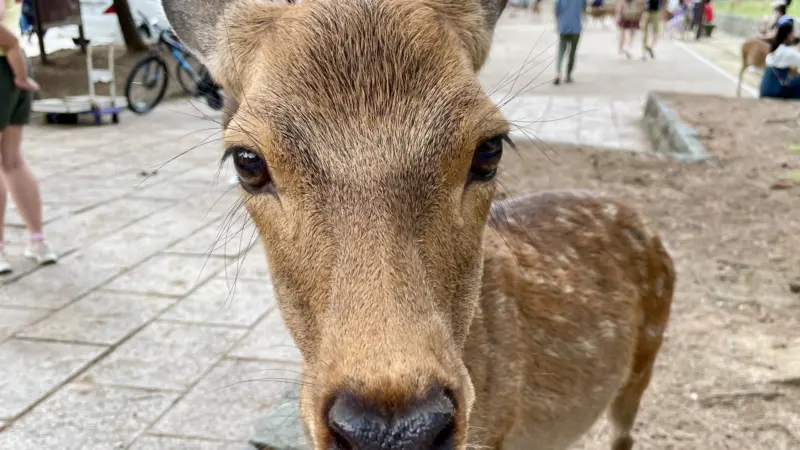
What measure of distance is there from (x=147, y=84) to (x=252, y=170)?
12884mm

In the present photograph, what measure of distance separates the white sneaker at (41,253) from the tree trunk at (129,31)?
1303cm

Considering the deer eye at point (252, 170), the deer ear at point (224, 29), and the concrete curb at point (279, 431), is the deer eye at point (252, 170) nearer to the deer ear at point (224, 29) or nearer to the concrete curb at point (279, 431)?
the deer ear at point (224, 29)

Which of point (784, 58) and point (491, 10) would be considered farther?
point (784, 58)

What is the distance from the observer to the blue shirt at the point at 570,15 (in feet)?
57.9

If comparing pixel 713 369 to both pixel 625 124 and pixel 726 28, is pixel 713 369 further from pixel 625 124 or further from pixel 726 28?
pixel 726 28

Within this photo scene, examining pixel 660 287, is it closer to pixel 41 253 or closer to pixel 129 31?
pixel 41 253

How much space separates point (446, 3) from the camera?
260 centimetres

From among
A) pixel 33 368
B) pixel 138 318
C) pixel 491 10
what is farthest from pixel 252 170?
pixel 138 318

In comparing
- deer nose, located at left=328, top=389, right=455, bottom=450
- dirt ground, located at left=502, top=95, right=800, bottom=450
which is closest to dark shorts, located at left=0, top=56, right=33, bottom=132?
dirt ground, located at left=502, top=95, right=800, bottom=450

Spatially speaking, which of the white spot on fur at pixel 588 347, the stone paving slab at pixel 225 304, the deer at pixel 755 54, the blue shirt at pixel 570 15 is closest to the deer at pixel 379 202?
the white spot on fur at pixel 588 347

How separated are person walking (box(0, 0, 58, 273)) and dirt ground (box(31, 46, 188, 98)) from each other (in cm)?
785

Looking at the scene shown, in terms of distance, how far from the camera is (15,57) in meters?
5.64

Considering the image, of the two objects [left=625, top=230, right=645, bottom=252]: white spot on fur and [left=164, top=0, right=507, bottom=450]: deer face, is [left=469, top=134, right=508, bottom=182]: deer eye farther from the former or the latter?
[left=625, top=230, right=645, bottom=252]: white spot on fur

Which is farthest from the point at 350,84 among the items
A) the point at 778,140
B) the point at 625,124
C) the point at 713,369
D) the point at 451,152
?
the point at 625,124
